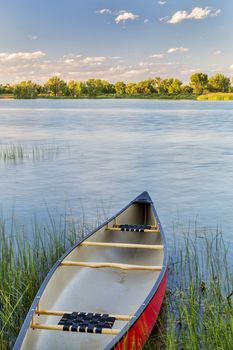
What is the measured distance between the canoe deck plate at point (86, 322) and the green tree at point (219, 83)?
114704 millimetres

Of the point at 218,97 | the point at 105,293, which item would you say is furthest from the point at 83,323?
the point at 218,97

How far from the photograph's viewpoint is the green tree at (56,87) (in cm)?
11069

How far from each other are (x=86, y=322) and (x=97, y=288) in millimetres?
1603

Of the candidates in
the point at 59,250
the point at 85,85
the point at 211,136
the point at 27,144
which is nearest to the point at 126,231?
the point at 59,250

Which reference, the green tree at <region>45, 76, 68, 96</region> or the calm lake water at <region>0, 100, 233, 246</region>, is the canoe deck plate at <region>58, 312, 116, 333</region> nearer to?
the calm lake water at <region>0, 100, 233, 246</region>

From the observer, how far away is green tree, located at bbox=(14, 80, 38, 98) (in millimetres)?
110875

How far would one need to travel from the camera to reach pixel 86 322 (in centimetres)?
A: 478

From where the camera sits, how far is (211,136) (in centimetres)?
3058

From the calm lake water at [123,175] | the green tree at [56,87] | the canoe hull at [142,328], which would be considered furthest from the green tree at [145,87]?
the canoe hull at [142,328]

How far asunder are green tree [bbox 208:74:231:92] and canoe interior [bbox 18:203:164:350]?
4408 inches

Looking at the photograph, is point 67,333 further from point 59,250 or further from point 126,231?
point 126,231

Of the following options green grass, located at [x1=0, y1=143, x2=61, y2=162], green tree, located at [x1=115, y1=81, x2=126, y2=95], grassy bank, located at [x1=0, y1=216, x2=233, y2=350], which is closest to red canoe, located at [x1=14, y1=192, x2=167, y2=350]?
grassy bank, located at [x1=0, y1=216, x2=233, y2=350]

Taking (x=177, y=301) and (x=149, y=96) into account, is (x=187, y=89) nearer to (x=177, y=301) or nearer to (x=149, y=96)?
(x=149, y=96)

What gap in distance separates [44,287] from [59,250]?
2034mm
